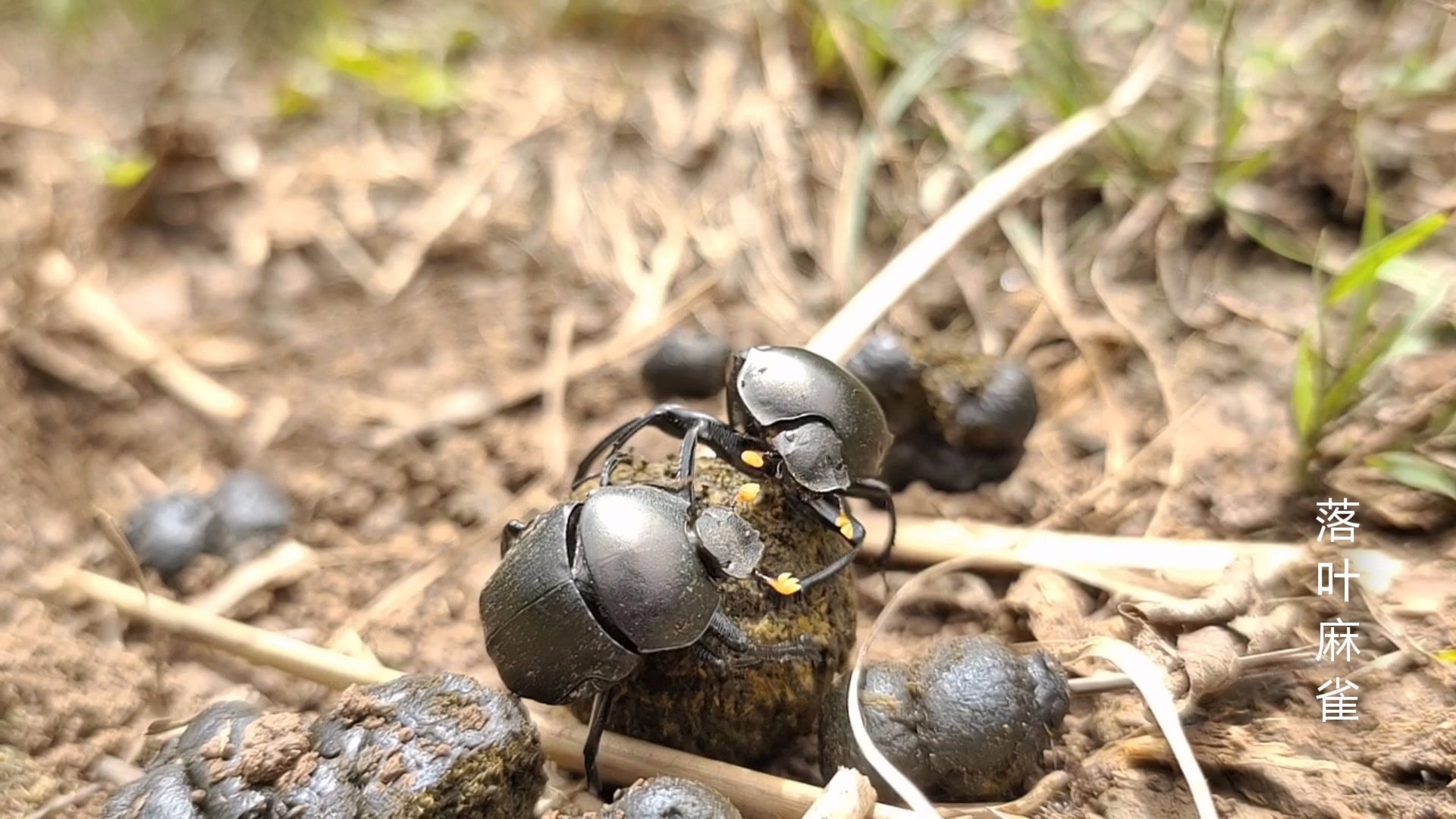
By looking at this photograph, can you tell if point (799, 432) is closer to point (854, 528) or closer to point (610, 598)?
point (854, 528)

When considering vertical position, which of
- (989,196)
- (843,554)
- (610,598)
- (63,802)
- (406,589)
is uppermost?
(989,196)

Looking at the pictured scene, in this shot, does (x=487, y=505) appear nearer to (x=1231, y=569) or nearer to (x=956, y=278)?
(x=956, y=278)

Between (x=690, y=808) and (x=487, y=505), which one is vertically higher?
(x=487, y=505)

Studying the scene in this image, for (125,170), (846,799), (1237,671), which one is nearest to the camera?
(846,799)

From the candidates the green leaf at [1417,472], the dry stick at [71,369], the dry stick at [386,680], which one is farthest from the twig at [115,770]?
the green leaf at [1417,472]

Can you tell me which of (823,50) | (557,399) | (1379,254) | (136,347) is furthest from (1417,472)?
(136,347)

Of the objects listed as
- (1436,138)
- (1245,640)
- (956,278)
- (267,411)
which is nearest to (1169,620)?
(1245,640)

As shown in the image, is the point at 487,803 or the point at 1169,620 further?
the point at 1169,620
